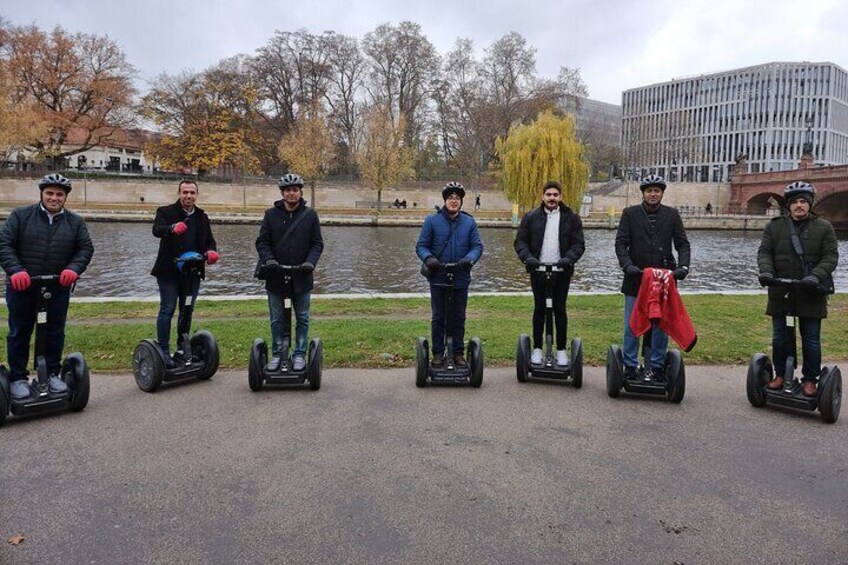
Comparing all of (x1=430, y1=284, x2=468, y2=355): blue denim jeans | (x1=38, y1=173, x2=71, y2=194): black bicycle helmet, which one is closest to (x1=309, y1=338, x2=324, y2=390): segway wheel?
(x1=430, y1=284, x2=468, y2=355): blue denim jeans

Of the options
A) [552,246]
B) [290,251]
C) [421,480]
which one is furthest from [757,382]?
[290,251]

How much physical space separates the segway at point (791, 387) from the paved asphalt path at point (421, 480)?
0.43 feet

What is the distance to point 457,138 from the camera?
7762 cm

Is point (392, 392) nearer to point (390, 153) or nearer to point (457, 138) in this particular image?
point (390, 153)

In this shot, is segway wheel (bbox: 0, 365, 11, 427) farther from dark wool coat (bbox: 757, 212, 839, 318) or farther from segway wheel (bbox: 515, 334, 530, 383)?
dark wool coat (bbox: 757, 212, 839, 318)

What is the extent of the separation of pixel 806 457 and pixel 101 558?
482 centimetres

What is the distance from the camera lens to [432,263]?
636 cm

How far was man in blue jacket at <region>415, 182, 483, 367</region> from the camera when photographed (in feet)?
21.6

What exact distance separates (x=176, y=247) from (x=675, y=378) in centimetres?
518

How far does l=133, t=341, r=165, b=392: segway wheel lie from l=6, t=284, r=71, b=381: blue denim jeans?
0.81 m

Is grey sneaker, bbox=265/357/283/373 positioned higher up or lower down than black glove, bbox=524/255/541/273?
lower down

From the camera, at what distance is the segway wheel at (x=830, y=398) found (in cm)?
543

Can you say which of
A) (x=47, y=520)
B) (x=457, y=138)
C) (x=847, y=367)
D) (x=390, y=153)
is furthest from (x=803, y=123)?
(x=47, y=520)

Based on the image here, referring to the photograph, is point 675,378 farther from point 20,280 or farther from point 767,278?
point 20,280
